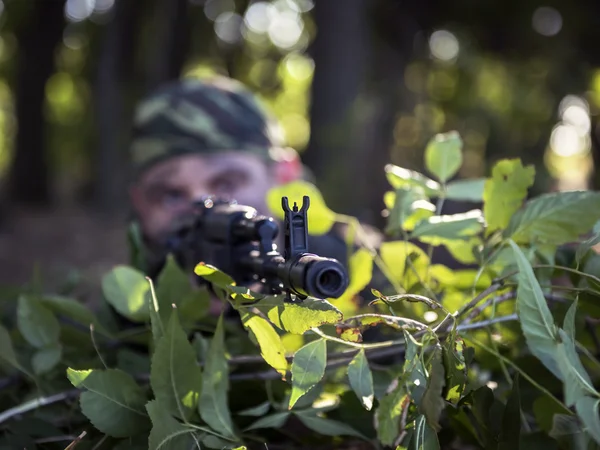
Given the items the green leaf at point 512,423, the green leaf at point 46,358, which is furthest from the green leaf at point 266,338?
the green leaf at point 46,358

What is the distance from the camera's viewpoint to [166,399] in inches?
24.7

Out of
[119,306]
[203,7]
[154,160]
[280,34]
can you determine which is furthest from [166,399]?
[280,34]

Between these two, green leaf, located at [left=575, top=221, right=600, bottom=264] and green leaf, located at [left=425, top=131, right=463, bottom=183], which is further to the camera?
green leaf, located at [left=425, top=131, right=463, bottom=183]

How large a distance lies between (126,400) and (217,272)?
168 millimetres

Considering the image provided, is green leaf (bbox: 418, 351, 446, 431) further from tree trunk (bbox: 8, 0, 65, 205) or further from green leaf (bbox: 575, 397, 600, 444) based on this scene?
tree trunk (bbox: 8, 0, 65, 205)

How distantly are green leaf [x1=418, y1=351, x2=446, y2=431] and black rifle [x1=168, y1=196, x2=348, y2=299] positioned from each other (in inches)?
4.3

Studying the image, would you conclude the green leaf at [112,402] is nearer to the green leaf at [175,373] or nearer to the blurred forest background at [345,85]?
the green leaf at [175,373]

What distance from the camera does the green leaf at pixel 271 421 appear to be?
2.21 ft

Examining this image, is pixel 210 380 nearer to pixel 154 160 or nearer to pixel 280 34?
pixel 154 160

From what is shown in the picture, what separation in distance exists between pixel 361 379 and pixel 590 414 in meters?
0.19

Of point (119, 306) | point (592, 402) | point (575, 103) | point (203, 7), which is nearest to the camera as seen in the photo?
point (592, 402)

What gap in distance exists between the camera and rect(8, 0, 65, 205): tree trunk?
1103 centimetres

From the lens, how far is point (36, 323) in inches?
32.3

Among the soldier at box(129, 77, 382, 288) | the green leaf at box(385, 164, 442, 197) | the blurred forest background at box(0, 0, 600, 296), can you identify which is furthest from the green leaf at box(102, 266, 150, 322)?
the blurred forest background at box(0, 0, 600, 296)
